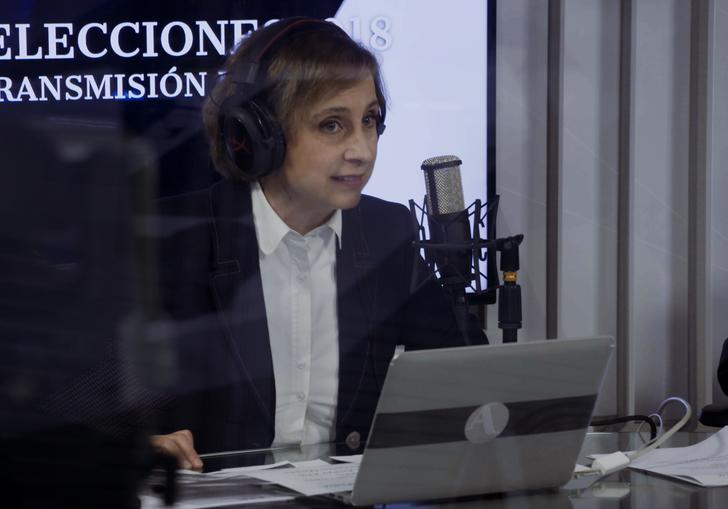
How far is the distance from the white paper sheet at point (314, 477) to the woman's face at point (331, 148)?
0.77 m

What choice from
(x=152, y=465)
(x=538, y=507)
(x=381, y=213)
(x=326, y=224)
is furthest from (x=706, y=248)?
(x=152, y=465)

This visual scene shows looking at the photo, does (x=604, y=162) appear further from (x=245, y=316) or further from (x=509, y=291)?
(x=245, y=316)

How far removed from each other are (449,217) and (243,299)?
549 millimetres

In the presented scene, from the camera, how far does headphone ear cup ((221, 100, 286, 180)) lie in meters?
→ 1.95

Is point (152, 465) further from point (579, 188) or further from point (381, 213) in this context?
point (579, 188)

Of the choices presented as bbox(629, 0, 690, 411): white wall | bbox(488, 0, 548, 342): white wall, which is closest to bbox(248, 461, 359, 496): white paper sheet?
bbox(488, 0, 548, 342): white wall

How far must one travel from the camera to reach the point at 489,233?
3.07 metres

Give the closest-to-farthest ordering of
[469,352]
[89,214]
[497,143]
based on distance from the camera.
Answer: [89,214] → [469,352] → [497,143]

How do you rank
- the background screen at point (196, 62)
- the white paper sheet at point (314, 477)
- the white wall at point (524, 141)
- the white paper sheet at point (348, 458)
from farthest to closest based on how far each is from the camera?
the white wall at point (524, 141), the background screen at point (196, 62), the white paper sheet at point (348, 458), the white paper sheet at point (314, 477)

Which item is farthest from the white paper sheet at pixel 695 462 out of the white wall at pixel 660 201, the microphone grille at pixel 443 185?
the white wall at pixel 660 201

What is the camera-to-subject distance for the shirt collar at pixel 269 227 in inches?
73.5

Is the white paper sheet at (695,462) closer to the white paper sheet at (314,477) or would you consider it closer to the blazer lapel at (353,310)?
the white paper sheet at (314,477)

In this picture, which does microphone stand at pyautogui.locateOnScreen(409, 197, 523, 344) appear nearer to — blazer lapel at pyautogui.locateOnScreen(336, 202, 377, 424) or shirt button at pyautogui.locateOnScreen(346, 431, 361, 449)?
blazer lapel at pyautogui.locateOnScreen(336, 202, 377, 424)

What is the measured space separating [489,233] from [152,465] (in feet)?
8.49
